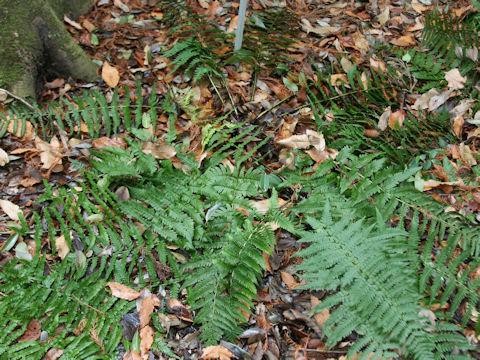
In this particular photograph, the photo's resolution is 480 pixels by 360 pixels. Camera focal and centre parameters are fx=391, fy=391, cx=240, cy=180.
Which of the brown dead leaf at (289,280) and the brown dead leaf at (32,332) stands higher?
the brown dead leaf at (289,280)

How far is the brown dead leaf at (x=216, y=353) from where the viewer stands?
7.85 ft

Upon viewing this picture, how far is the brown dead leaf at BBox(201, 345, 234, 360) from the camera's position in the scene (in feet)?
7.85

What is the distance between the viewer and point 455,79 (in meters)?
3.67

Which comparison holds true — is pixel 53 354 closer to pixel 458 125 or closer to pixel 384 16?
pixel 458 125

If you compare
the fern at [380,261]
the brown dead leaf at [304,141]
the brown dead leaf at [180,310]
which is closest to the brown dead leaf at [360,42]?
the brown dead leaf at [304,141]

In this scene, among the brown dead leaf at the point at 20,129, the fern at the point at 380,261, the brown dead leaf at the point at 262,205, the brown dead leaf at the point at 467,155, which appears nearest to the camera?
the fern at the point at 380,261

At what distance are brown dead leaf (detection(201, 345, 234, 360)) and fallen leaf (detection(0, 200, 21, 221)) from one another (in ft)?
5.99

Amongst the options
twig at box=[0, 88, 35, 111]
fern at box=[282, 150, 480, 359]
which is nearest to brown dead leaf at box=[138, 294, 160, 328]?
fern at box=[282, 150, 480, 359]

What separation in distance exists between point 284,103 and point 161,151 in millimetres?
1313

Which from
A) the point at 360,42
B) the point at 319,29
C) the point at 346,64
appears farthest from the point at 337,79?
the point at 319,29

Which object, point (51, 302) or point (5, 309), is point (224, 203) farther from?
point (5, 309)

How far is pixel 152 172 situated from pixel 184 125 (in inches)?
31.1

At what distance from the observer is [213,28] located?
14.0 feet

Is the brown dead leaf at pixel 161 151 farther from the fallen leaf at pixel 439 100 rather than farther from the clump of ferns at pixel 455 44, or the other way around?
the clump of ferns at pixel 455 44
